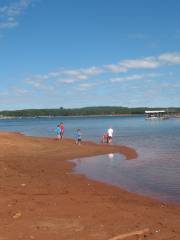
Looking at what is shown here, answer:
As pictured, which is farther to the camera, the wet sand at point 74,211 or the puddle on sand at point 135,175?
the puddle on sand at point 135,175

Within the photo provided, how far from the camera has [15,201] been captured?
12.1m

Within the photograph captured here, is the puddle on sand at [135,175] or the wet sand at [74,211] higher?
the wet sand at [74,211]

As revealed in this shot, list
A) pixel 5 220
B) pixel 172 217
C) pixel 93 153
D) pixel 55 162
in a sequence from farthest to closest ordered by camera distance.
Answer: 1. pixel 93 153
2. pixel 55 162
3. pixel 172 217
4. pixel 5 220

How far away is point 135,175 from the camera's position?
2036cm

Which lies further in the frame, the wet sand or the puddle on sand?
the puddle on sand

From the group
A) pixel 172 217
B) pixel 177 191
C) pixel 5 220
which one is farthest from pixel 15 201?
pixel 177 191

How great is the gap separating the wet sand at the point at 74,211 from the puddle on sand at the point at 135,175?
885 mm

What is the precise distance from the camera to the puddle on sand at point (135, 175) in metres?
16.0

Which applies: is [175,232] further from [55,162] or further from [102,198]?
[55,162]

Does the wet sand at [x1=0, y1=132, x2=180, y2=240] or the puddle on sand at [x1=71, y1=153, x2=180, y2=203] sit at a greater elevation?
the wet sand at [x1=0, y1=132, x2=180, y2=240]

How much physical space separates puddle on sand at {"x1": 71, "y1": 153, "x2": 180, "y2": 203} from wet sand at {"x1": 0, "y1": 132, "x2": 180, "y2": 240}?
2.90 feet

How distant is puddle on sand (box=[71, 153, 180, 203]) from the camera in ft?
52.5

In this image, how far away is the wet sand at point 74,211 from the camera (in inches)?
355

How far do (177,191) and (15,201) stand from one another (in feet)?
20.5
